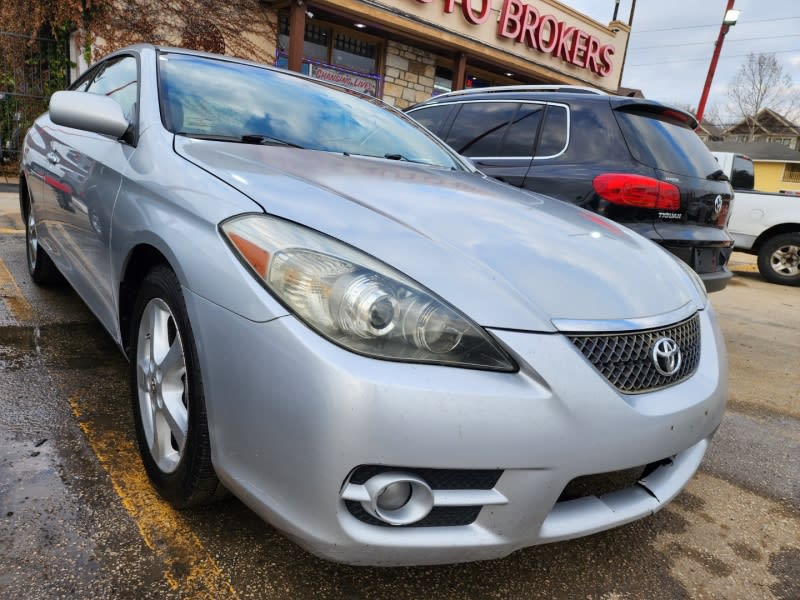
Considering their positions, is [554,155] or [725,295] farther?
[725,295]

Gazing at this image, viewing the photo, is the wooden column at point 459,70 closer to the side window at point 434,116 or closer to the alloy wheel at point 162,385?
the side window at point 434,116

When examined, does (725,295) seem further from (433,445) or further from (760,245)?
(433,445)

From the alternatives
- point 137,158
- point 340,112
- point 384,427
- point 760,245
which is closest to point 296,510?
point 384,427

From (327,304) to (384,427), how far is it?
0.29m

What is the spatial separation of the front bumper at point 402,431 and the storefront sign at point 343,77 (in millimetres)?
10870

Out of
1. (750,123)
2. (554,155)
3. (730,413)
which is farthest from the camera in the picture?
(750,123)

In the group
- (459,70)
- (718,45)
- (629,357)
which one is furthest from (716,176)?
(718,45)

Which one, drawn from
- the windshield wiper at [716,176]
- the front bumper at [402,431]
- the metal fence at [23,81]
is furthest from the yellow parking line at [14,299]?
the metal fence at [23,81]

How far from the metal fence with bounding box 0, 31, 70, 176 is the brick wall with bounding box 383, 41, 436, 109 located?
5.95 metres

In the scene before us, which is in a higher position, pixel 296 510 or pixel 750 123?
pixel 750 123

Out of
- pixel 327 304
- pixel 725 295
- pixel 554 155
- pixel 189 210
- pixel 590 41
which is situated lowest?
pixel 725 295

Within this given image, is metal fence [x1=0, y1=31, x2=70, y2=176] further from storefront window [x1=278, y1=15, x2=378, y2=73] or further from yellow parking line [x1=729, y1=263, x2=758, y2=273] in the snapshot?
yellow parking line [x1=729, y1=263, x2=758, y2=273]

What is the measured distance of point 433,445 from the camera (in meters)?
1.21

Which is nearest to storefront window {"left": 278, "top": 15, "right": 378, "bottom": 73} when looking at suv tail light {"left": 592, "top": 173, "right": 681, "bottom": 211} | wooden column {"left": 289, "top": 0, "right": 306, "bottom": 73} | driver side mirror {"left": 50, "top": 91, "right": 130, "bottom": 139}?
wooden column {"left": 289, "top": 0, "right": 306, "bottom": 73}
